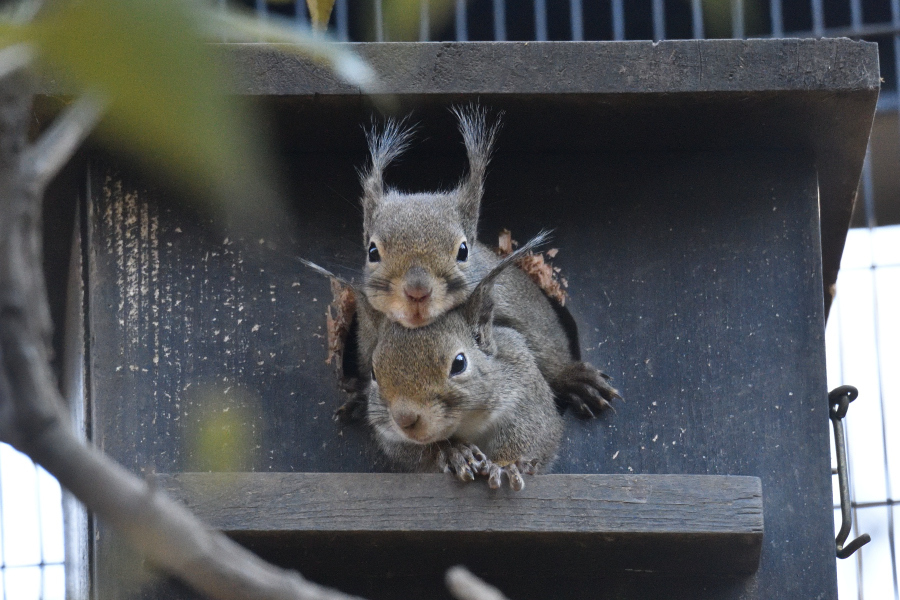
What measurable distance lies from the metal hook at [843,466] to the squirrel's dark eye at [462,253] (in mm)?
876

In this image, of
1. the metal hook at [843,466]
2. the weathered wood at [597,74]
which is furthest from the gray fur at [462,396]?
the metal hook at [843,466]

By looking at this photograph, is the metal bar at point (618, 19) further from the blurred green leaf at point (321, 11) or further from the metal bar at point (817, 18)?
the blurred green leaf at point (321, 11)

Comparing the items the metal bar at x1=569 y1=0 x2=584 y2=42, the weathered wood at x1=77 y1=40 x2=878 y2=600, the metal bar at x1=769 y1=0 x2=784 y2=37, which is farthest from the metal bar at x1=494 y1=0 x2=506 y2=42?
the weathered wood at x1=77 y1=40 x2=878 y2=600

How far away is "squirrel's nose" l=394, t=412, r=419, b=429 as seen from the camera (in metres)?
2.34

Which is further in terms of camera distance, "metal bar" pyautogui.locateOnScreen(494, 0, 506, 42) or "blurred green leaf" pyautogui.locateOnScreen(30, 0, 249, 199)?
"metal bar" pyautogui.locateOnScreen(494, 0, 506, 42)

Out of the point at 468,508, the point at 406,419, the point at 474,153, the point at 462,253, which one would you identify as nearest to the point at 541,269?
the point at 462,253

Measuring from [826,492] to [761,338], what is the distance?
1.14 feet

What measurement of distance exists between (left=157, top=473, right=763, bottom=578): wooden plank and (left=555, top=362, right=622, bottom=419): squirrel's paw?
0.36 m

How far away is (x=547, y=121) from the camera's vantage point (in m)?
2.62

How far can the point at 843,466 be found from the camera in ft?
8.67

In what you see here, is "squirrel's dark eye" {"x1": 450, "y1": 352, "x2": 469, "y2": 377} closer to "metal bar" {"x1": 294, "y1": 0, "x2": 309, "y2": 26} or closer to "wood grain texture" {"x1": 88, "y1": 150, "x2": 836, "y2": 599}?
"wood grain texture" {"x1": 88, "y1": 150, "x2": 836, "y2": 599}

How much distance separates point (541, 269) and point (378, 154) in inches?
18.2

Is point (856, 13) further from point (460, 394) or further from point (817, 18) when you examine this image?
point (460, 394)

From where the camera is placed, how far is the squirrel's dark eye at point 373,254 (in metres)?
2.59
